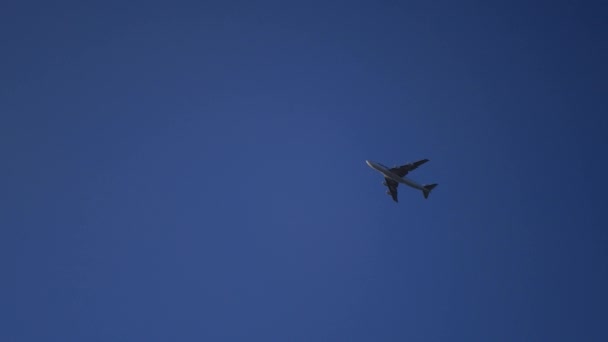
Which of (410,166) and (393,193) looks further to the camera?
(393,193)

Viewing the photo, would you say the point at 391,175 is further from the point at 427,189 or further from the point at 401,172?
the point at 427,189

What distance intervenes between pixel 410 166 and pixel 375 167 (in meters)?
8.38

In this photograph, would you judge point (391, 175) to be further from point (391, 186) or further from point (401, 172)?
point (391, 186)

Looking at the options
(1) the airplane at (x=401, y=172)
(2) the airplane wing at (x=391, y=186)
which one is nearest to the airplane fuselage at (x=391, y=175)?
(1) the airplane at (x=401, y=172)

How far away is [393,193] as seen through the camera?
14088 centimetres

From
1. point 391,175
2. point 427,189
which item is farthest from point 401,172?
point 427,189

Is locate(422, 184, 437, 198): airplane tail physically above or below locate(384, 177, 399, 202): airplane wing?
below

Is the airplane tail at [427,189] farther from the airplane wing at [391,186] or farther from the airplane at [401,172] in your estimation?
the airplane wing at [391,186]

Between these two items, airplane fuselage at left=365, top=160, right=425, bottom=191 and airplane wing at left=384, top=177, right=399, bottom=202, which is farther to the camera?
airplane wing at left=384, top=177, right=399, bottom=202

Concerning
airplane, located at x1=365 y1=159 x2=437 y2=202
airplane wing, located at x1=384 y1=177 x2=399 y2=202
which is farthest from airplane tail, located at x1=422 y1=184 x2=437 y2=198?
airplane wing, located at x1=384 y1=177 x2=399 y2=202

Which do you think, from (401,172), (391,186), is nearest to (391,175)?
(401,172)

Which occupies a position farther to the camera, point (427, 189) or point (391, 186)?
point (391, 186)

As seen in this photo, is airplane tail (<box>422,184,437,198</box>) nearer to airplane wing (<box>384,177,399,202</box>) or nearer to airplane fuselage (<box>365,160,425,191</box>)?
airplane fuselage (<box>365,160,425,191</box>)

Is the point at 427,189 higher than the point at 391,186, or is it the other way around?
the point at 391,186
